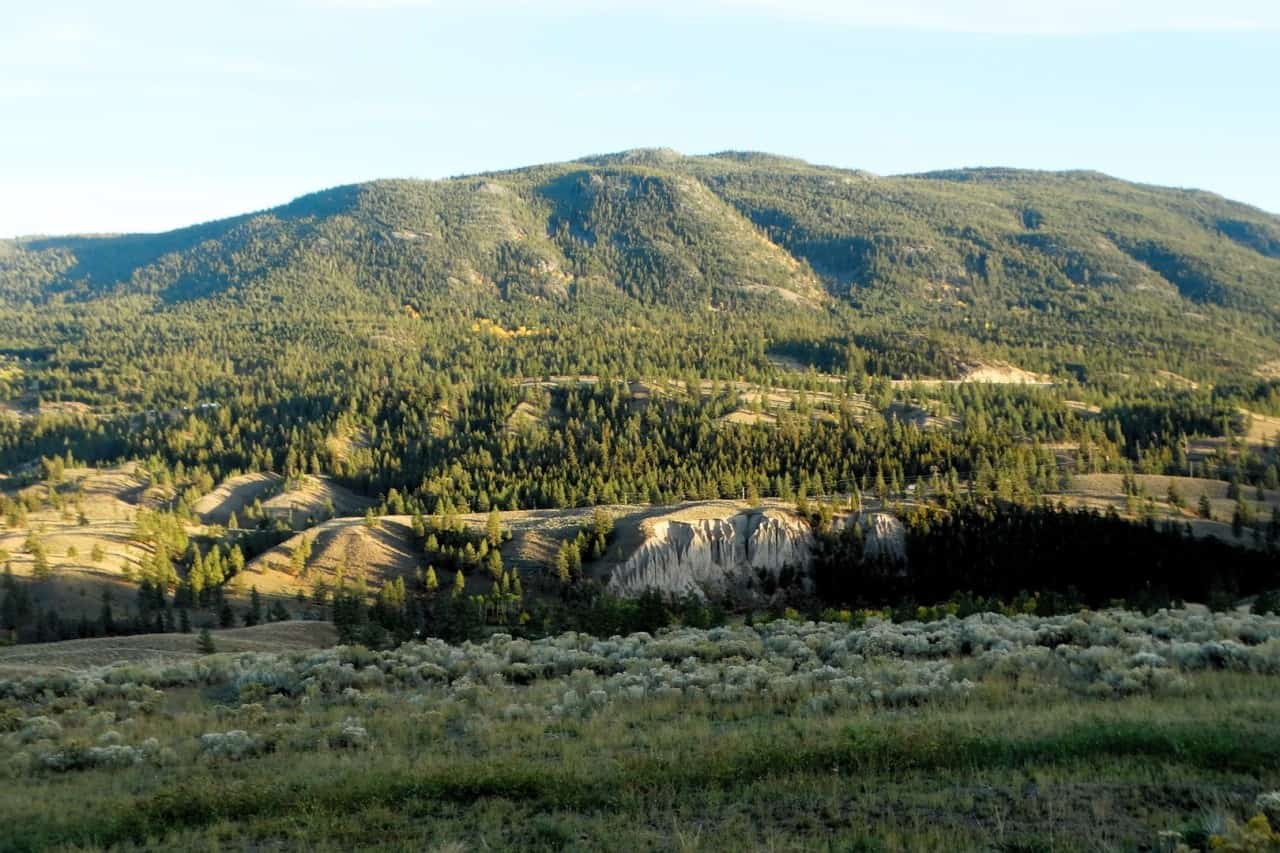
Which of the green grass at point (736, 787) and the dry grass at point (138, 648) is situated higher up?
the green grass at point (736, 787)

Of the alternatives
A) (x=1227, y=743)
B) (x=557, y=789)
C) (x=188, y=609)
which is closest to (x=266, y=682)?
(x=557, y=789)

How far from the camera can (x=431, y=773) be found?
52.3 ft

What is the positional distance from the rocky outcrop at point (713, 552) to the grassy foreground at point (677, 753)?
67.6m

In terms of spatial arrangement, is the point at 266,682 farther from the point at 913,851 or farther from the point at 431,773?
the point at 913,851

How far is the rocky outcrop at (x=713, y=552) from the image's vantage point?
314ft

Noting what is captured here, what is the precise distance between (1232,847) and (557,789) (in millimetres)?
9043

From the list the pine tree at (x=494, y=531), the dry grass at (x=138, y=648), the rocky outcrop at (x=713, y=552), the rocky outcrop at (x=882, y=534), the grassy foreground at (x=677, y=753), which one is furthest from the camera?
the pine tree at (x=494, y=531)

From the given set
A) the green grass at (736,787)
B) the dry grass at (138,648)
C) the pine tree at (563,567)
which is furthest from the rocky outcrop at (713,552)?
the green grass at (736,787)

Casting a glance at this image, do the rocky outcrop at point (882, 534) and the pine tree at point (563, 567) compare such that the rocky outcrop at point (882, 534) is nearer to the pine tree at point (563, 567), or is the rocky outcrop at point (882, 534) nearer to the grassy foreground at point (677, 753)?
the pine tree at point (563, 567)

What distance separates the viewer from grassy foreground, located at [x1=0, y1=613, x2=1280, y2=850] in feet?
42.0

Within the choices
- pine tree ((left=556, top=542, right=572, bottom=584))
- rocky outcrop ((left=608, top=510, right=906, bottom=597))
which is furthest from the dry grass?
rocky outcrop ((left=608, top=510, right=906, bottom=597))

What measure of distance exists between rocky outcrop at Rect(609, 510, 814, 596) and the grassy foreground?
222 ft

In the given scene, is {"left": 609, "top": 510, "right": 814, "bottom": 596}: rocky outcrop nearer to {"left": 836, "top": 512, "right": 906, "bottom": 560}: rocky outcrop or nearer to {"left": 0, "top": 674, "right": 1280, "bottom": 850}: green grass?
{"left": 836, "top": 512, "right": 906, "bottom": 560}: rocky outcrop

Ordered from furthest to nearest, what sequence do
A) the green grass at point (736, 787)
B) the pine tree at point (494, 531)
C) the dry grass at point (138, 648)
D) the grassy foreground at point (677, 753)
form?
the pine tree at point (494, 531) → the dry grass at point (138, 648) → the grassy foreground at point (677, 753) → the green grass at point (736, 787)
